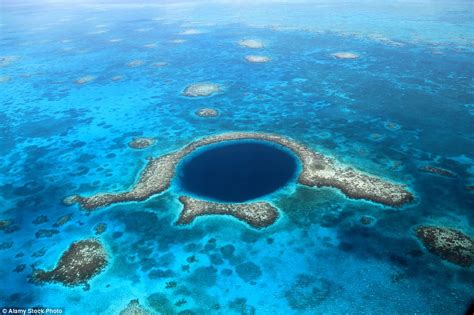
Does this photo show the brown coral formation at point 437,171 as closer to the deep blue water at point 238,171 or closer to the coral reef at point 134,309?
the deep blue water at point 238,171

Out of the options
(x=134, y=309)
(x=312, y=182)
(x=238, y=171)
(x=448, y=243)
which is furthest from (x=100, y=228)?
(x=448, y=243)

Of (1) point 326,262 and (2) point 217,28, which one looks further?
(2) point 217,28

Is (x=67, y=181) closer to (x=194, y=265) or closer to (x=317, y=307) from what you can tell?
(x=194, y=265)

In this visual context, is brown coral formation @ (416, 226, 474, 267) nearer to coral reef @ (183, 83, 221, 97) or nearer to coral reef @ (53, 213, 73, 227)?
coral reef @ (53, 213, 73, 227)

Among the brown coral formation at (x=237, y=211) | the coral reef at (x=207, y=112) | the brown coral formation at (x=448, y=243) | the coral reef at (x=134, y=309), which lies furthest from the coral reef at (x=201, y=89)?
the brown coral formation at (x=448, y=243)

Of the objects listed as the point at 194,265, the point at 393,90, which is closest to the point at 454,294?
the point at 194,265
